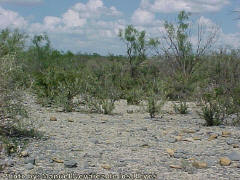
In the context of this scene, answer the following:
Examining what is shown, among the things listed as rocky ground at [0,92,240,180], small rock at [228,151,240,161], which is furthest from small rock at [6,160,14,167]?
small rock at [228,151,240,161]

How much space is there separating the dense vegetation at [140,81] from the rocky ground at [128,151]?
69 centimetres

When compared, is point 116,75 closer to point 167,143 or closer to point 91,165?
point 167,143

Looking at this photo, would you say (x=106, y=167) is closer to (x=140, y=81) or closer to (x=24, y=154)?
(x=24, y=154)

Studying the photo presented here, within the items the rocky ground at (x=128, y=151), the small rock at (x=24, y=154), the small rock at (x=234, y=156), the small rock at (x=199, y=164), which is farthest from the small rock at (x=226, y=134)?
the small rock at (x=24, y=154)

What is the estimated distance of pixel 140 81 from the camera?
17.0m

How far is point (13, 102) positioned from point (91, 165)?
2.14 meters

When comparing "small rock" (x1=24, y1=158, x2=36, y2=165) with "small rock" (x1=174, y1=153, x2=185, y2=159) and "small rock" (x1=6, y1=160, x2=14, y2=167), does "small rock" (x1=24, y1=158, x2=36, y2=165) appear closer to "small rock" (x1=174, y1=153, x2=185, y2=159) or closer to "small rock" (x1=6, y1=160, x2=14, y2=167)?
"small rock" (x1=6, y1=160, x2=14, y2=167)

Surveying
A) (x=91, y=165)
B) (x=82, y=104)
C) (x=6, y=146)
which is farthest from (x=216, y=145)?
(x=82, y=104)

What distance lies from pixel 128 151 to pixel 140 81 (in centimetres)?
1074

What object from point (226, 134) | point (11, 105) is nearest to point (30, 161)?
point (11, 105)

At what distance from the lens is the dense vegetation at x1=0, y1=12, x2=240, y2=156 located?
6.93m

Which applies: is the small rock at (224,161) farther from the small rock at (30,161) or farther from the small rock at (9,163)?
the small rock at (9,163)

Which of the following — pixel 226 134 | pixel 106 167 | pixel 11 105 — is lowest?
pixel 106 167

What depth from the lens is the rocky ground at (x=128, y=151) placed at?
17.0 ft
